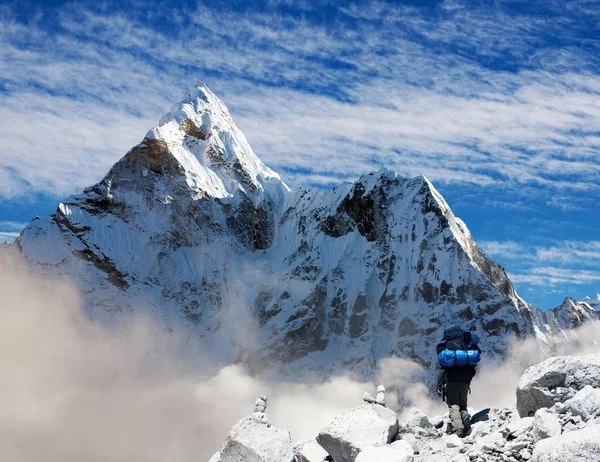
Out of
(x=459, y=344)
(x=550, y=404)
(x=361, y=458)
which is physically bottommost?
(x=361, y=458)

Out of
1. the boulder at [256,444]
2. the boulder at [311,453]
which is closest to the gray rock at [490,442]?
the boulder at [311,453]

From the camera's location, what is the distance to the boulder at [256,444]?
1681 centimetres

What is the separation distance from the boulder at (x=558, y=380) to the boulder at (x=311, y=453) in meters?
4.40

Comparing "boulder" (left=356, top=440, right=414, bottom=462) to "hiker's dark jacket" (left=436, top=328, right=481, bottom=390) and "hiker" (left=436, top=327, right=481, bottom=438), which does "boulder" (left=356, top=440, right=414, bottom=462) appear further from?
"hiker's dark jacket" (left=436, top=328, right=481, bottom=390)

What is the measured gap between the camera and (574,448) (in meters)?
12.7

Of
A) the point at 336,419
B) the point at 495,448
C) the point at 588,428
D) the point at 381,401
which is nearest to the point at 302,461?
the point at 336,419

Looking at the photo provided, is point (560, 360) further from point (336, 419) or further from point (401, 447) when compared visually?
point (336, 419)

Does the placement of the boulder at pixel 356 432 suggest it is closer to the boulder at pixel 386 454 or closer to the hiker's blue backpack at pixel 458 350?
the boulder at pixel 386 454

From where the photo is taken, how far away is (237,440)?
16.9 m

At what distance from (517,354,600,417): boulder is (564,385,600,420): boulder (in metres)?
0.76

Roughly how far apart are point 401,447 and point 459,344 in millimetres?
4546

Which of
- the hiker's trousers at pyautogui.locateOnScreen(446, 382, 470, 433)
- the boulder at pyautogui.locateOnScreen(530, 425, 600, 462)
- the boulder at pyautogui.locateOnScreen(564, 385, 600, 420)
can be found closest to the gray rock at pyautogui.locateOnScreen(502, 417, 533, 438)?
the boulder at pyautogui.locateOnScreen(564, 385, 600, 420)

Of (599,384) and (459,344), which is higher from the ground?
(459,344)

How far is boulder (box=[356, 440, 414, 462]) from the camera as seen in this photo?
1502 centimetres
